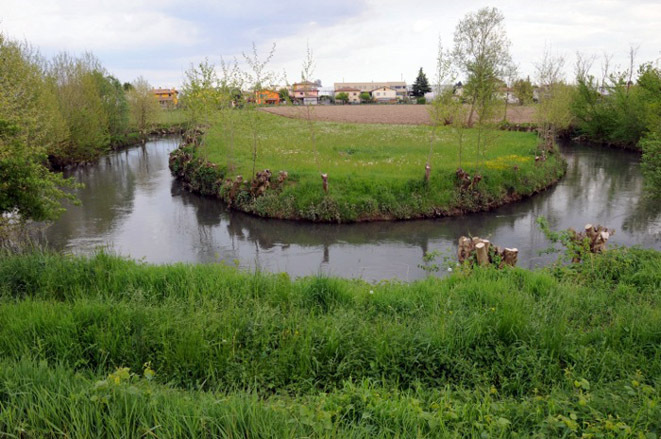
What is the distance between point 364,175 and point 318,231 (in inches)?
174

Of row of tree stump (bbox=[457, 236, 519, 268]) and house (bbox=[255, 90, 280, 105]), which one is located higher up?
house (bbox=[255, 90, 280, 105])

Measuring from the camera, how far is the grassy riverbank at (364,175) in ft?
60.3

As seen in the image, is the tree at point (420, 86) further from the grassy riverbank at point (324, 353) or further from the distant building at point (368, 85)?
the grassy riverbank at point (324, 353)

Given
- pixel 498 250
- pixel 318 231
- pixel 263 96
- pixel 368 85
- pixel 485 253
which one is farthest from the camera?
pixel 368 85

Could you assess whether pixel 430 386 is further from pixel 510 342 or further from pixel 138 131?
pixel 138 131

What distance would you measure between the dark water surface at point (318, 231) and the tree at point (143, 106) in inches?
1098

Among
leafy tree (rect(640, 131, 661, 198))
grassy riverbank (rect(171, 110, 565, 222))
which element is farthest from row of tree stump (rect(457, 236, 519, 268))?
leafy tree (rect(640, 131, 661, 198))

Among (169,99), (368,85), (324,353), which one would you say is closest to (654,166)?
(324,353)

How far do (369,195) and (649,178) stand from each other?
1041 centimetres

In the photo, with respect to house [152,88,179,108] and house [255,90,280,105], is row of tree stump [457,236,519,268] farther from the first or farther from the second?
house [152,88,179,108]

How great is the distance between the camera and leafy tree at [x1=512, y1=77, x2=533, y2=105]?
102 feet

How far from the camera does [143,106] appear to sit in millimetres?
49781

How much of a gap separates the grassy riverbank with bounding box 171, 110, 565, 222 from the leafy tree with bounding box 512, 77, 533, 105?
289 cm

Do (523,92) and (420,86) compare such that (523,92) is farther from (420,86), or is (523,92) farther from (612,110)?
(420,86)
